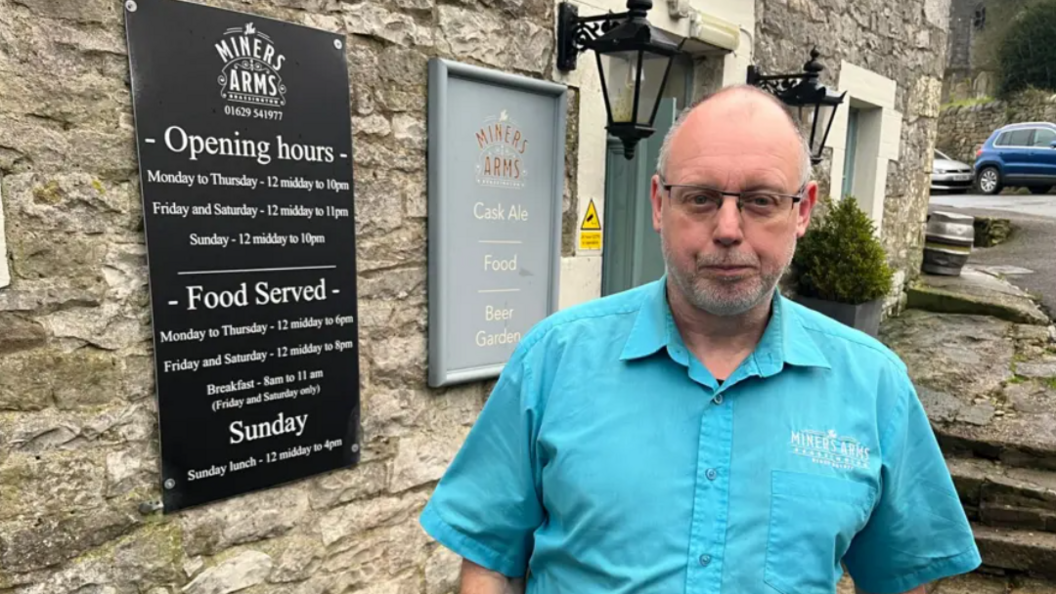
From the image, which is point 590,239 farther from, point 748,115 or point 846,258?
point 846,258

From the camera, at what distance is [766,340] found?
1.47 meters

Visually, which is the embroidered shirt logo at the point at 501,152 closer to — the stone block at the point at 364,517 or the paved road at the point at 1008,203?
the stone block at the point at 364,517

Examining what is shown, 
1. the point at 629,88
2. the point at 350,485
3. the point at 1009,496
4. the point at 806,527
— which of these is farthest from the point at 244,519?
the point at 1009,496

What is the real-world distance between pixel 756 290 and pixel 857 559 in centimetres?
61

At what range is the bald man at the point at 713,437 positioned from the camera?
1.36 meters

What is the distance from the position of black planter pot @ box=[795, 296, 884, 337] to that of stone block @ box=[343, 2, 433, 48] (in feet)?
13.1

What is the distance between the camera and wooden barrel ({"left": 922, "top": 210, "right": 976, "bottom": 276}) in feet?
25.8

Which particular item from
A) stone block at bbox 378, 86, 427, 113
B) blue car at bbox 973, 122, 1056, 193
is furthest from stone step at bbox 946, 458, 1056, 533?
blue car at bbox 973, 122, 1056, 193

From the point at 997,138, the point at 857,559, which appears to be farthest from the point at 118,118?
the point at 997,138

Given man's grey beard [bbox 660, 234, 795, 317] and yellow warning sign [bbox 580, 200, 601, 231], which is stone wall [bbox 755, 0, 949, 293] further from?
man's grey beard [bbox 660, 234, 795, 317]

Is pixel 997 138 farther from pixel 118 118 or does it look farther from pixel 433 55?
pixel 118 118

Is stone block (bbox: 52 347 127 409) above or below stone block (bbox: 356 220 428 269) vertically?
below

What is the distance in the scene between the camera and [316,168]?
258cm

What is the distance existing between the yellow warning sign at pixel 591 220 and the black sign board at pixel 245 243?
1.29 meters
